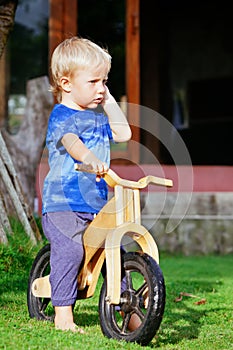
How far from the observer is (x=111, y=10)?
10891 mm

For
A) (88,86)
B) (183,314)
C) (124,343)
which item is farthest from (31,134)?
(124,343)

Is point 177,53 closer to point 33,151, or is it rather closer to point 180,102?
point 180,102

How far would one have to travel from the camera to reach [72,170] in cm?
408

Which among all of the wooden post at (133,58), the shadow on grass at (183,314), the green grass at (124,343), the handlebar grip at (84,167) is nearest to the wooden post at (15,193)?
the green grass at (124,343)

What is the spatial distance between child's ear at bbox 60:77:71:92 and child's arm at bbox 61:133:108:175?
0.91 ft

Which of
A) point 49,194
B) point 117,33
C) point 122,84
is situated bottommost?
point 49,194

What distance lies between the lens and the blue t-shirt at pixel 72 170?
161 inches

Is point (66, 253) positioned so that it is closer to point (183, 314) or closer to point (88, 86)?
point (88, 86)

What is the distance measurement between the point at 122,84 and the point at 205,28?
5508mm

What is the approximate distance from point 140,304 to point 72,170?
70cm

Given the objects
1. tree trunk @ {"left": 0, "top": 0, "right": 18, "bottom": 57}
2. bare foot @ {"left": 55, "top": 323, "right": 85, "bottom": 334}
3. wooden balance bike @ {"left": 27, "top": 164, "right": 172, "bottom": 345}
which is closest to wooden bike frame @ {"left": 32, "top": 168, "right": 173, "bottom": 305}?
wooden balance bike @ {"left": 27, "top": 164, "right": 172, "bottom": 345}

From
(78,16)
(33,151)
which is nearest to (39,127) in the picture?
(33,151)

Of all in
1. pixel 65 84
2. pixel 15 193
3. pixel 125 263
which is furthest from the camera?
pixel 15 193

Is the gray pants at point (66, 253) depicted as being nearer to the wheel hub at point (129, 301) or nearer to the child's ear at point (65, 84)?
the wheel hub at point (129, 301)
